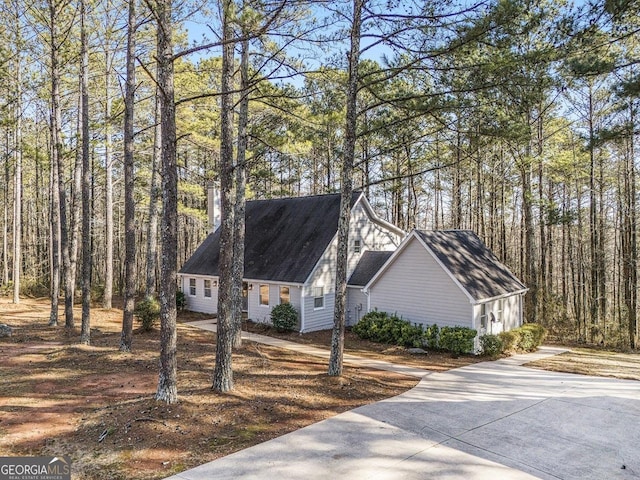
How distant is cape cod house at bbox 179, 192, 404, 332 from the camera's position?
61.4 feet

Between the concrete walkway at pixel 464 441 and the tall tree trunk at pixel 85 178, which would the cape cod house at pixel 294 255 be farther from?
the concrete walkway at pixel 464 441

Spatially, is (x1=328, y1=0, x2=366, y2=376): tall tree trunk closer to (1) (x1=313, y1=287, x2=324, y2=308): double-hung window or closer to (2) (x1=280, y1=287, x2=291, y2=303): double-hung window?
(1) (x1=313, y1=287, x2=324, y2=308): double-hung window

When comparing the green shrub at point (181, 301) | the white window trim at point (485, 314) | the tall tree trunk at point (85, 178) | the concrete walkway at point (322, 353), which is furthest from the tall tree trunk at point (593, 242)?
the green shrub at point (181, 301)

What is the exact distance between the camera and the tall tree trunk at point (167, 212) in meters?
7.52

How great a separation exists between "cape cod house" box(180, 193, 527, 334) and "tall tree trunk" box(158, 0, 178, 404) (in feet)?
34.5

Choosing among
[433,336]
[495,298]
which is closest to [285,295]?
[433,336]

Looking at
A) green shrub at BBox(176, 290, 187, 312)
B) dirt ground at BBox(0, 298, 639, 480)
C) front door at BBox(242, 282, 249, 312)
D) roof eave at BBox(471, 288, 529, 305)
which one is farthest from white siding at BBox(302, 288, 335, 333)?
green shrub at BBox(176, 290, 187, 312)

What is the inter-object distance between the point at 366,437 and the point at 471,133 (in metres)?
7.27

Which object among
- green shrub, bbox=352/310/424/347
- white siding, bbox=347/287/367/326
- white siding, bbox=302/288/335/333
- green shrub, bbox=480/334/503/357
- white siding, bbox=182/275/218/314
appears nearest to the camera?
green shrub, bbox=480/334/503/357

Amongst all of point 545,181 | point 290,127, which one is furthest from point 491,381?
point 545,181

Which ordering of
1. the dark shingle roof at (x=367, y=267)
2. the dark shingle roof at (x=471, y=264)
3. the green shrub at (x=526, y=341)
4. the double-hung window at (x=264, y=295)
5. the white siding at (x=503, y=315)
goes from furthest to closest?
the double-hung window at (x=264, y=295) → the dark shingle roof at (x=367, y=267) → the green shrub at (x=526, y=341) → the dark shingle roof at (x=471, y=264) → the white siding at (x=503, y=315)

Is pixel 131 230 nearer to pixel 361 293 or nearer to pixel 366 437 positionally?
pixel 366 437

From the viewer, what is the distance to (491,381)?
11102mm

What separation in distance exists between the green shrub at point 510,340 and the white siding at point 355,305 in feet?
19.6
